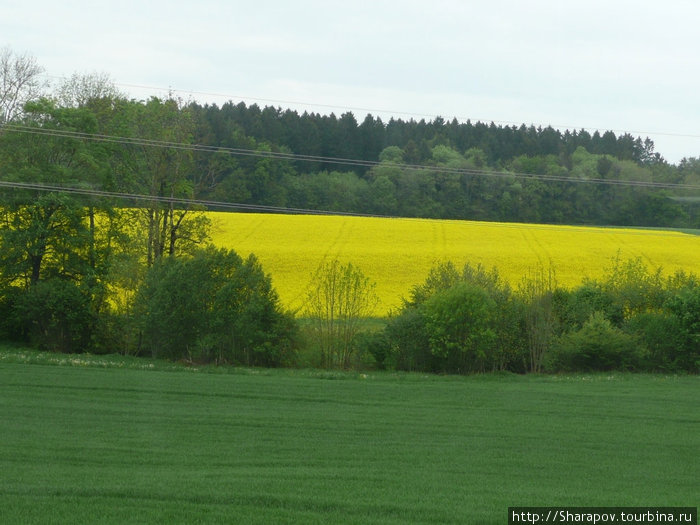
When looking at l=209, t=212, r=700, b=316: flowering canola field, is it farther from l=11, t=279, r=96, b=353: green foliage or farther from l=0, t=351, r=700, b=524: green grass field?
l=0, t=351, r=700, b=524: green grass field

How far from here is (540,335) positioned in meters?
35.7

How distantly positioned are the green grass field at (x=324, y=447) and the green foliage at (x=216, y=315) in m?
4.60

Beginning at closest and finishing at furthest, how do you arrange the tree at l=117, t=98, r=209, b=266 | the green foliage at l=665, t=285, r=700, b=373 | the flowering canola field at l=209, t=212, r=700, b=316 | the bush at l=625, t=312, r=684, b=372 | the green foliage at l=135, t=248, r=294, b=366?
the green foliage at l=135, t=248, r=294, b=366
the green foliage at l=665, t=285, r=700, b=373
the bush at l=625, t=312, r=684, b=372
the tree at l=117, t=98, r=209, b=266
the flowering canola field at l=209, t=212, r=700, b=316

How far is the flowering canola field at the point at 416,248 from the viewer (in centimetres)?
4550

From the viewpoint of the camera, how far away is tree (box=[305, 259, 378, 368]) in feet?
117

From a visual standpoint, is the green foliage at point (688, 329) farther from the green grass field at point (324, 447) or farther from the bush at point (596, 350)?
the green grass field at point (324, 447)

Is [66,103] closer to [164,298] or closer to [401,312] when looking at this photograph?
[164,298]

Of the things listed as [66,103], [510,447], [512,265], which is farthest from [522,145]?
[510,447]

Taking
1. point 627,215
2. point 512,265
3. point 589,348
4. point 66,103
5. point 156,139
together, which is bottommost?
point 589,348

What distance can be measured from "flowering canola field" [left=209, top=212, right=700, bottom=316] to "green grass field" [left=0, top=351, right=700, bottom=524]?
49.5 ft

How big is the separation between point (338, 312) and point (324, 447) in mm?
20007

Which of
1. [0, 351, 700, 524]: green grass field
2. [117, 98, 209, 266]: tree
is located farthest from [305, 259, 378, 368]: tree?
[117, 98, 209, 266]: tree

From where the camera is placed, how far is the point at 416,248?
1986 inches

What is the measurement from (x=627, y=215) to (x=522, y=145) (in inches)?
745
